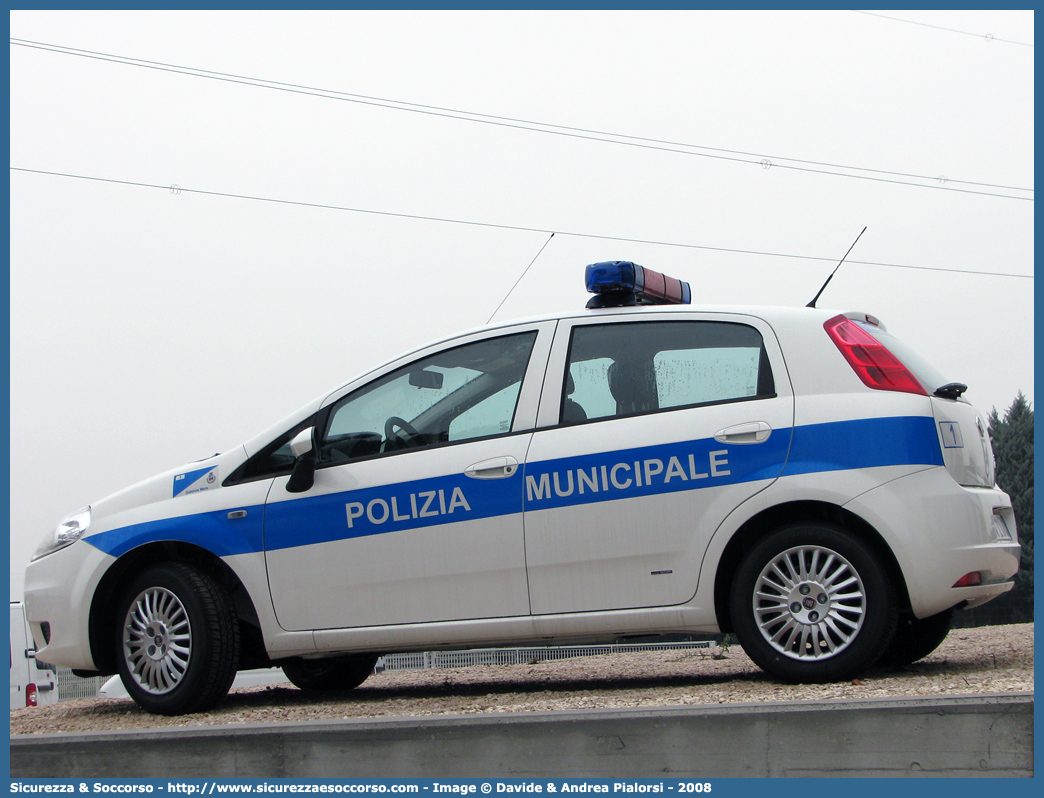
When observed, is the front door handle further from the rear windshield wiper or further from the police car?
the rear windshield wiper

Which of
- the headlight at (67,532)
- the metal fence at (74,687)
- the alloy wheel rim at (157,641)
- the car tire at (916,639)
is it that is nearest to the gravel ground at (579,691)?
the car tire at (916,639)

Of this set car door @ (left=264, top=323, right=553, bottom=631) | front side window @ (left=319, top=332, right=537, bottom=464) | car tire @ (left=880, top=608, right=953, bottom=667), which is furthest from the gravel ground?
front side window @ (left=319, top=332, right=537, bottom=464)

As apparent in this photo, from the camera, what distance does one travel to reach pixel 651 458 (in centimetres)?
484

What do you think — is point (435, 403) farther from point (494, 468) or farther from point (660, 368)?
point (660, 368)

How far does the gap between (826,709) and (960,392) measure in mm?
1981

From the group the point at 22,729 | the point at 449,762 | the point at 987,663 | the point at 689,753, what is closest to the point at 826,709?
the point at 689,753

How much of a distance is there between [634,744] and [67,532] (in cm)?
353

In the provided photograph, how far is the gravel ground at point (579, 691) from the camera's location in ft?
15.0

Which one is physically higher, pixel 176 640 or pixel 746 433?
pixel 746 433

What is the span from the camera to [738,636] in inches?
187

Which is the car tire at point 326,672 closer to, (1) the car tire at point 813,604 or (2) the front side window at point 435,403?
(2) the front side window at point 435,403

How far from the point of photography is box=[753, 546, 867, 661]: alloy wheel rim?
461 centimetres

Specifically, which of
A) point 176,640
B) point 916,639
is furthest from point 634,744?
point 176,640

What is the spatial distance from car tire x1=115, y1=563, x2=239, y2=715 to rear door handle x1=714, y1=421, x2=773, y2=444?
258cm
